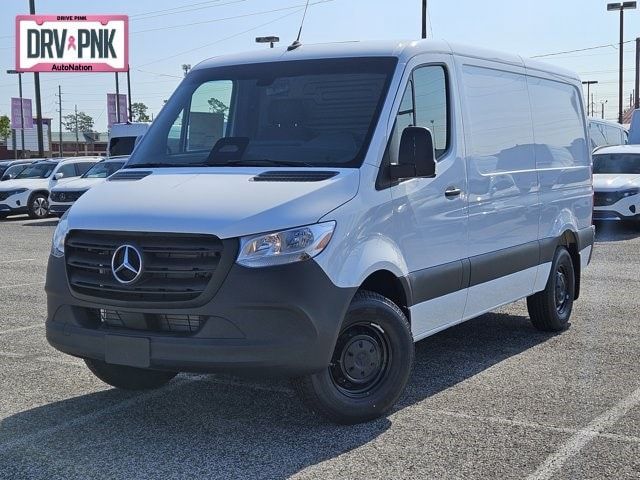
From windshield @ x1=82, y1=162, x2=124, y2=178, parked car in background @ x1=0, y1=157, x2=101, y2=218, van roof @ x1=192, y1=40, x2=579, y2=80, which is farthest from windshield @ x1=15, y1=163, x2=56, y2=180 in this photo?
van roof @ x1=192, y1=40, x2=579, y2=80

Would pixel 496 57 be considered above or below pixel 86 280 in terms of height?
above

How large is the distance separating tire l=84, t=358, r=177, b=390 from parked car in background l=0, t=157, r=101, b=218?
18.2 metres

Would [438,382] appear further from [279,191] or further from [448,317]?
[279,191]

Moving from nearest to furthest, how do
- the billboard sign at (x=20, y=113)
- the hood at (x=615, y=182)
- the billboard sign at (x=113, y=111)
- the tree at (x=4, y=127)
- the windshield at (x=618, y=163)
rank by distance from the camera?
the hood at (x=615, y=182), the windshield at (x=618, y=163), the billboard sign at (x=20, y=113), the billboard sign at (x=113, y=111), the tree at (x=4, y=127)

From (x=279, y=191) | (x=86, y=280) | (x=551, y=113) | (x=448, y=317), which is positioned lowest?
(x=448, y=317)

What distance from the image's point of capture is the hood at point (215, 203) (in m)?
4.82

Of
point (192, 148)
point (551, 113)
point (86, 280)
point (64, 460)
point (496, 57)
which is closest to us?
point (64, 460)

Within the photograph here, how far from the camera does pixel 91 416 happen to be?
18.3ft

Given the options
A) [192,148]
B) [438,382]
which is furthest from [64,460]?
[438,382]

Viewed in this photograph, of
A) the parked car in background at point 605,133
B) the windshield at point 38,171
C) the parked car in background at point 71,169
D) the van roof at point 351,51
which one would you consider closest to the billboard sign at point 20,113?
the windshield at point 38,171

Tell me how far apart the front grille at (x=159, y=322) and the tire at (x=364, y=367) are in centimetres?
65

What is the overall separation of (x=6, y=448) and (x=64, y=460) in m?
0.43

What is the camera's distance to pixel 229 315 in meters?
4.79

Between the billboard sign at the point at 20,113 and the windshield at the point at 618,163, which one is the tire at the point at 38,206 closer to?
the windshield at the point at 618,163
